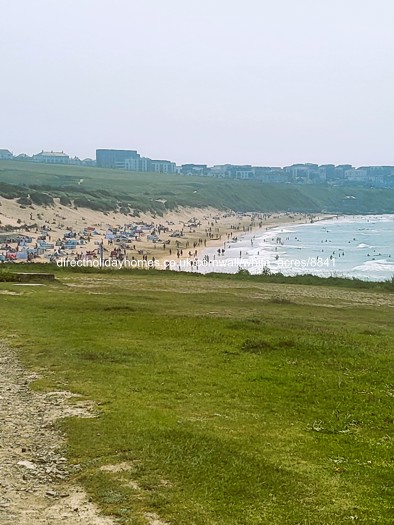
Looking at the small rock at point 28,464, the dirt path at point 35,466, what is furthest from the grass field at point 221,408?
the small rock at point 28,464

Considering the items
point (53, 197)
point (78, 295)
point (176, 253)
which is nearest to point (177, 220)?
point (53, 197)

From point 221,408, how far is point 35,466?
3718mm

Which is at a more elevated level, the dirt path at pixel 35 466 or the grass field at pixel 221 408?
the grass field at pixel 221 408

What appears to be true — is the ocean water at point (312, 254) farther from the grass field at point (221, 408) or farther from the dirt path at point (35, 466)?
the dirt path at point (35, 466)

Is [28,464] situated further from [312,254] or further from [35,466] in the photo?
[312,254]

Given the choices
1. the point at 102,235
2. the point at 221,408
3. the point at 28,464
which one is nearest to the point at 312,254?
the point at 102,235

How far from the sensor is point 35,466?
8.88m

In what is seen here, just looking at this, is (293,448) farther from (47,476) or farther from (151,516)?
(47,476)

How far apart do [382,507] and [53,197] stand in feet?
313

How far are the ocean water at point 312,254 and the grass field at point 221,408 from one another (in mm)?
38796

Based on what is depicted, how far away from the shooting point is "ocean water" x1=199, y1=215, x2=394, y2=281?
6281 centimetres

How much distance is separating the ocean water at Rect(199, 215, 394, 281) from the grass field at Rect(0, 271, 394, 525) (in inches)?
1527

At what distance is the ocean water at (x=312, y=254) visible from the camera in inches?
2473

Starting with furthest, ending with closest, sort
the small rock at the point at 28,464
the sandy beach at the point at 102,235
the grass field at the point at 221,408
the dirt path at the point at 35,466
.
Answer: the sandy beach at the point at 102,235, the small rock at the point at 28,464, the grass field at the point at 221,408, the dirt path at the point at 35,466
